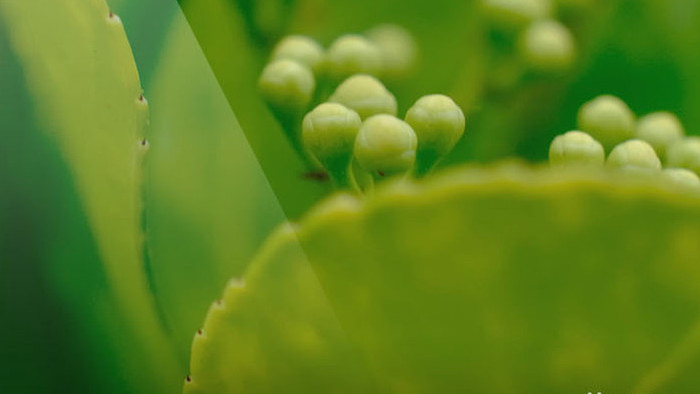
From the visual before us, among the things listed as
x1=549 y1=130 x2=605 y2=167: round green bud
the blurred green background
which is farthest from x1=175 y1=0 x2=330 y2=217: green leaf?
x1=549 y1=130 x2=605 y2=167: round green bud

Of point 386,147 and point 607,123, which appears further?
point 607,123

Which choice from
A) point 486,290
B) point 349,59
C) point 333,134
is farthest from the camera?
point 349,59

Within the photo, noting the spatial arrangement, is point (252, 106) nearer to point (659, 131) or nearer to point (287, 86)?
point (287, 86)

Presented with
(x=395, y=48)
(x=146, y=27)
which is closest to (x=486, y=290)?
(x=146, y=27)

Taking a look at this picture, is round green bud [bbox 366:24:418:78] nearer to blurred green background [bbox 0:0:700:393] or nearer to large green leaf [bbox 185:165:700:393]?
blurred green background [bbox 0:0:700:393]

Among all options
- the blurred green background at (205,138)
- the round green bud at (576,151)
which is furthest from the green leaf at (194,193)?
the round green bud at (576,151)

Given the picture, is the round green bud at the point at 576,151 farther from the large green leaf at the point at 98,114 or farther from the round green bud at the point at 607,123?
the large green leaf at the point at 98,114

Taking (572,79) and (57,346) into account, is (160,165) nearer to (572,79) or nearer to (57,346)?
(57,346)
